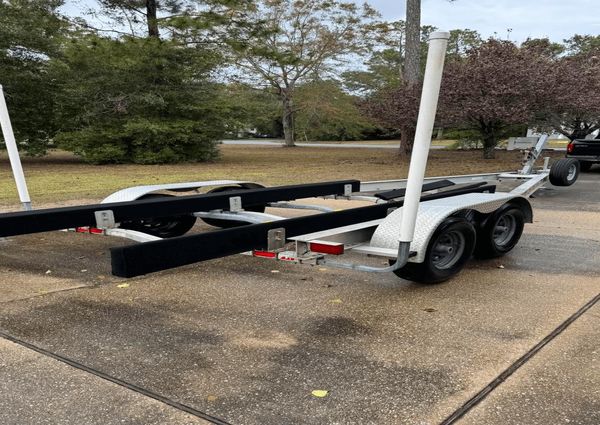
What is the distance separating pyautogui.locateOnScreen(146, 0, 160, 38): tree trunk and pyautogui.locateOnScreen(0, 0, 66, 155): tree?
3129 mm

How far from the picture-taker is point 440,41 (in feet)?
10.8

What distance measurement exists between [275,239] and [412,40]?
58.5 feet

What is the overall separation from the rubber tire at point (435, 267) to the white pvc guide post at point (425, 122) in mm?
564

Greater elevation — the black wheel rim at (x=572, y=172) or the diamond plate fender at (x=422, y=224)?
the diamond plate fender at (x=422, y=224)

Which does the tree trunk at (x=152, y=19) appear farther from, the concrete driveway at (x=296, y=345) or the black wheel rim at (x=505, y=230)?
the black wheel rim at (x=505, y=230)

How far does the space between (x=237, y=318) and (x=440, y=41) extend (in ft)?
7.58

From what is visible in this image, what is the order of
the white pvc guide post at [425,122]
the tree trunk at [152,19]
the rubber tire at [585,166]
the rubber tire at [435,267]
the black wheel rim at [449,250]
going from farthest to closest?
the tree trunk at [152,19]
the rubber tire at [585,166]
the black wheel rim at [449,250]
the rubber tire at [435,267]
the white pvc guide post at [425,122]

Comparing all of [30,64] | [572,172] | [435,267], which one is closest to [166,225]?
[435,267]

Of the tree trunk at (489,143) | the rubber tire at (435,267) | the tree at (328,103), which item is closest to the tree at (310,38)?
the tree at (328,103)

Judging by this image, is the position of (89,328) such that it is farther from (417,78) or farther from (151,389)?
(417,78)

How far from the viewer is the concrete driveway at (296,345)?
2596 mm

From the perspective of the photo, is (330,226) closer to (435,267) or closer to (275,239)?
(275,239)

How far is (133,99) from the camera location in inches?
750

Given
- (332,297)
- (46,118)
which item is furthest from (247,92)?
(332,297)
